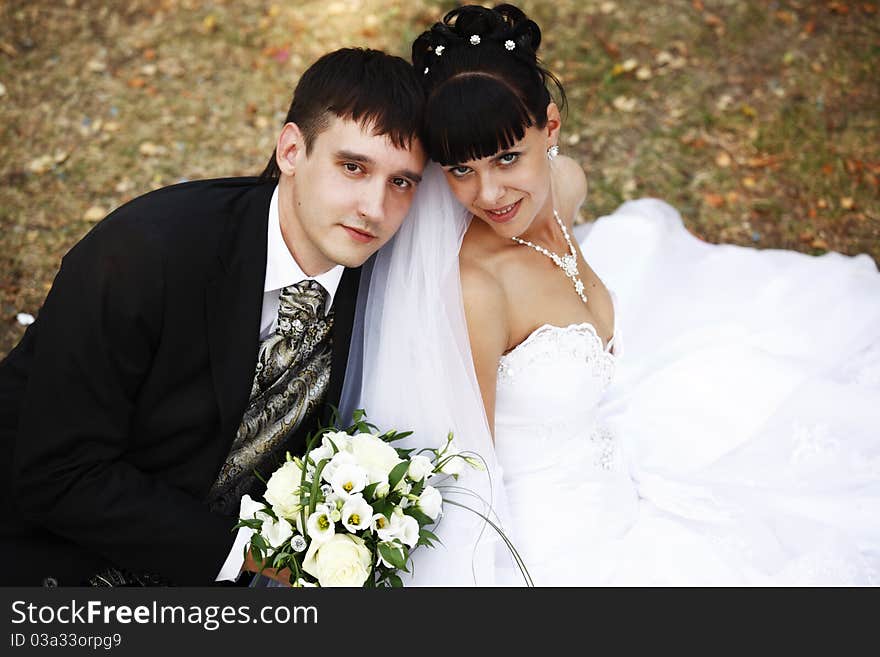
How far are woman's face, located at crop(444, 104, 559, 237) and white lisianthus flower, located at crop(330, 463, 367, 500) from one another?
3.80 feet

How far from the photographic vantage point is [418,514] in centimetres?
277

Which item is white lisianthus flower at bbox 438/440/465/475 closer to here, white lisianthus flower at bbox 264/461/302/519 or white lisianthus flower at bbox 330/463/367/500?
white lisianthus flower at bbox 330/463/367/500

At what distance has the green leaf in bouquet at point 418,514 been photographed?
9.07 feet

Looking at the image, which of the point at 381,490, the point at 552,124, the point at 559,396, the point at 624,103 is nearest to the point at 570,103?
the point at 624,103

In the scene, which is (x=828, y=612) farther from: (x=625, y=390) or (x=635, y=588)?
(x=625, y=390)

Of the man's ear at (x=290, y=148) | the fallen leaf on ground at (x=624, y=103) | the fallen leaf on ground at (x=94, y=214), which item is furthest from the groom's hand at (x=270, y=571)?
the fallen leaf on ground at (x=624, y=103)

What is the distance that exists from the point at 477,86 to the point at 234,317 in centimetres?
119

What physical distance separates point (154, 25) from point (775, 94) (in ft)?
17.4

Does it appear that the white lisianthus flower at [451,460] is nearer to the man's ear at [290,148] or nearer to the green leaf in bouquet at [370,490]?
the green leaf in bouquet at [370,490]

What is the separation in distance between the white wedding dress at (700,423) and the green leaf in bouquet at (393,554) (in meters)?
0.93

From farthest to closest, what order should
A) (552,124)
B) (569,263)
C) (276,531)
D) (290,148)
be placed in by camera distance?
1. (569,263)
2. (552,124)
3. (290,148)
4. (276,531)

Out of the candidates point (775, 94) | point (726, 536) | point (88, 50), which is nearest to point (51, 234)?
point (88, 50)

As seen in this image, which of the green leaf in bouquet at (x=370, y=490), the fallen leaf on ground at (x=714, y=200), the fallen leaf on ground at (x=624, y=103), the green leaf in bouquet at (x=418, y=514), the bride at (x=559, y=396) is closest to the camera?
the green leaf in bouquet at (x=370, y=490)

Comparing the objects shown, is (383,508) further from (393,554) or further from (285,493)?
(285,493)
